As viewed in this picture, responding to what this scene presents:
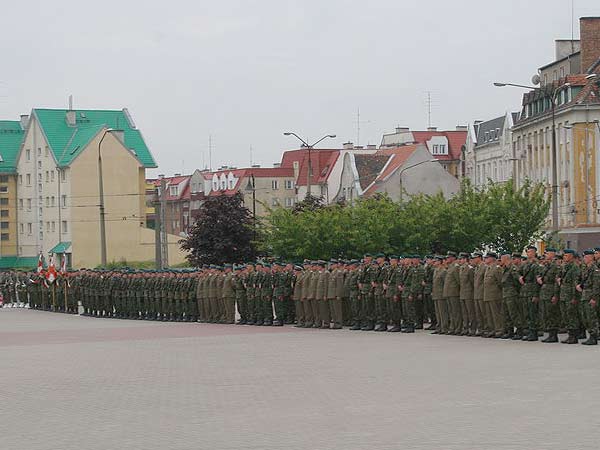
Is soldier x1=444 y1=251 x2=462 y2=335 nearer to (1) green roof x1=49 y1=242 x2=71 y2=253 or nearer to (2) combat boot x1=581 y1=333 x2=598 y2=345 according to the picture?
(2) combat boot x1=581 y1=333 x2=598 y2=345

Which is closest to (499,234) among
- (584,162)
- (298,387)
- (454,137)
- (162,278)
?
(162,278)

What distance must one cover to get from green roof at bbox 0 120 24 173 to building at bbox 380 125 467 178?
32330 mm

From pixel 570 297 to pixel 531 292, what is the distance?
4.34 feet

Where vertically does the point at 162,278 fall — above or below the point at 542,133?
below

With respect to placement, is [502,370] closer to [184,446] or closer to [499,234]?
Result: [184,446]

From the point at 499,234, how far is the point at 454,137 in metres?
75.5

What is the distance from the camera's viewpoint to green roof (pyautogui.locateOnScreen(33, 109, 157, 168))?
9500cm

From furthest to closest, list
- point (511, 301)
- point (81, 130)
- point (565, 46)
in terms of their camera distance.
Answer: point (81, 130) → point (565, 46) → point (511, 301)

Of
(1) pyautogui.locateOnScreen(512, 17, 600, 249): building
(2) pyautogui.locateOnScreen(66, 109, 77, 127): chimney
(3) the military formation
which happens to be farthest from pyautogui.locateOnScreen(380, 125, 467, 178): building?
(3) the military formation

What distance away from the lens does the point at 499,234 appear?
43.2 m

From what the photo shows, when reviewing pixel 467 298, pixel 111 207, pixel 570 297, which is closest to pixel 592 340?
pixel 570 297

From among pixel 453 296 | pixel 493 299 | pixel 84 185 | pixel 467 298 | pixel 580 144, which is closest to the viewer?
pixel 493 299

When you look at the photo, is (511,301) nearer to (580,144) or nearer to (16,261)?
(580,144)

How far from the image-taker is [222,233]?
52375mm
